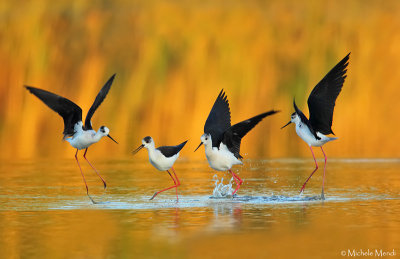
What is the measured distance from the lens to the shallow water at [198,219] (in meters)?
11.2

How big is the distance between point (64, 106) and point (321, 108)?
546cm

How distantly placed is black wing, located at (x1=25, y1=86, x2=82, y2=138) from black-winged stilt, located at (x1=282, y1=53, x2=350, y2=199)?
4654 millimetres

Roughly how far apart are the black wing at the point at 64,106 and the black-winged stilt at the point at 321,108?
4654mm

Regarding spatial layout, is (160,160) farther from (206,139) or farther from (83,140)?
(83,140)

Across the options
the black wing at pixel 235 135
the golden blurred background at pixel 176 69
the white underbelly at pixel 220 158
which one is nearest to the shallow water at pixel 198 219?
the white underbelly at pixel 220 158

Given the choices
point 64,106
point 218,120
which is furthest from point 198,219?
point 218,120

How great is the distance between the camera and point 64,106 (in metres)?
17.6

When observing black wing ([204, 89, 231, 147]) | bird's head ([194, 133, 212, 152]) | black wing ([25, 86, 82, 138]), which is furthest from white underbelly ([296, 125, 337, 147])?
black wing ([25, 86, 82, 138])

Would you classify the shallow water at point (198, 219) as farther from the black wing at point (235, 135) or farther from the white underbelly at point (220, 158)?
the black wing at point (235, 135)

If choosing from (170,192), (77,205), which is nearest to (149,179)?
(170,192)

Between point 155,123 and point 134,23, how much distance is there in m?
21.7

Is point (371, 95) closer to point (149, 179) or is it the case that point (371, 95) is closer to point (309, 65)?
point (309, 65)

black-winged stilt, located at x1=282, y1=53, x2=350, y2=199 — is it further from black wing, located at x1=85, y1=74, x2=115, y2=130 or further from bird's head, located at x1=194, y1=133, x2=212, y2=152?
black wing, located at x1=85, y1=74, x2=115, y2=130

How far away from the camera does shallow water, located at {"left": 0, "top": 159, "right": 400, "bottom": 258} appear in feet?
36.7
